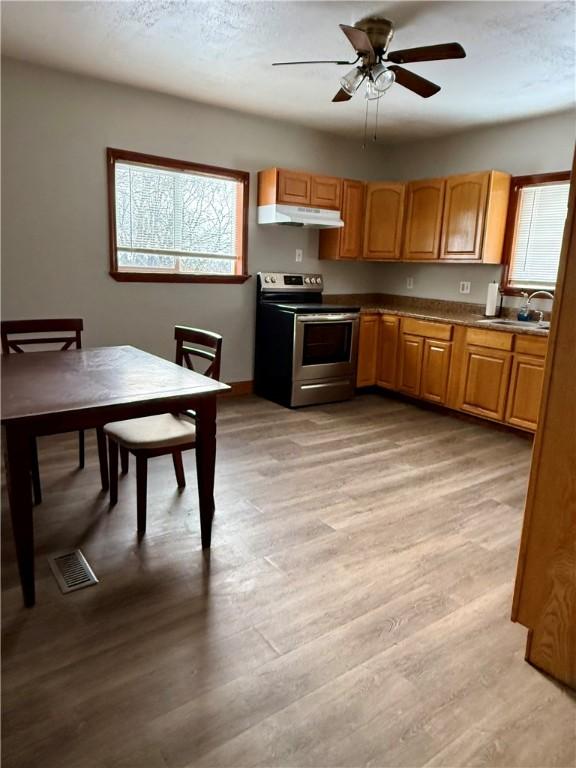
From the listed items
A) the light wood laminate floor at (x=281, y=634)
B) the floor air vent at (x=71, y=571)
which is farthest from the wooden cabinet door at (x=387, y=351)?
the floor air vent at (x=71, y=571)

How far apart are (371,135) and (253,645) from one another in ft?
16.1

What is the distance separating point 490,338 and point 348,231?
1837 millimetres

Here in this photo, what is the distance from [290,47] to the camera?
313cm

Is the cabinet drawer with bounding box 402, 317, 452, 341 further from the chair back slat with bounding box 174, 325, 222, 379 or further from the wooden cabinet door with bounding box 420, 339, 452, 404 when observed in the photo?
the chair back slat with bounding box 174, 325, 222, 379

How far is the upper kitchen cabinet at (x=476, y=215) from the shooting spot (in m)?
4.43

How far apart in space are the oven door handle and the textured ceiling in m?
1.69

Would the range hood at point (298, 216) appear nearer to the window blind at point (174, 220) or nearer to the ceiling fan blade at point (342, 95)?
the window blind at point (174, 220)

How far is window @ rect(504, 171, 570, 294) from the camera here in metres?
4.29

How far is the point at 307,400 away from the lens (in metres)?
4.75

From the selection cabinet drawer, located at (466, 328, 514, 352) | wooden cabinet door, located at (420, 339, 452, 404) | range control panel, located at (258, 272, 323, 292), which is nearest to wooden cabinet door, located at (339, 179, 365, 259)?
range control panel, located at (258, 272, 323, 292)

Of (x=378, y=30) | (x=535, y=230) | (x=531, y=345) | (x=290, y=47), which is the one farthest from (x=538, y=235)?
(x=290, y=47)

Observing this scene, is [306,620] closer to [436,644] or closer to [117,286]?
[436,644]

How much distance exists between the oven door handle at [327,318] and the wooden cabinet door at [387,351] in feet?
1.32

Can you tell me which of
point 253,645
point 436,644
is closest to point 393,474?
point 436,644
